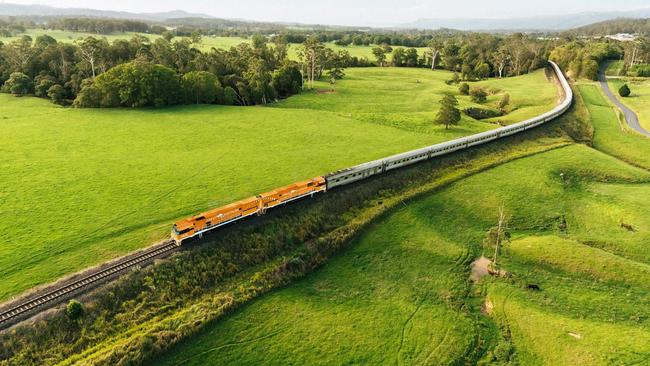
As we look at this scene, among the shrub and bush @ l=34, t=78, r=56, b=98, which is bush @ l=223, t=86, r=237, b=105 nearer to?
bush @ l=34, t=78, r=56, b=98

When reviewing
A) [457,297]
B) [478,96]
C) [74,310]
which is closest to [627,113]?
[478,96]

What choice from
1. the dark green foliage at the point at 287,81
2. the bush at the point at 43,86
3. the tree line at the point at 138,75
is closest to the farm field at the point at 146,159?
the bush at the point at 43,86

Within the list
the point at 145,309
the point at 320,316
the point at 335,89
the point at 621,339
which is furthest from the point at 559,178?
the point at 335,89

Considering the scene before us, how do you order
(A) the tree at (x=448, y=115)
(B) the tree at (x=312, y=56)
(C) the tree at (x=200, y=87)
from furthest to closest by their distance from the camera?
(B) the tree at (x=312, y=56), (C) the tree at (x=200, y=87), (A) the tree at (x=448, y=115)

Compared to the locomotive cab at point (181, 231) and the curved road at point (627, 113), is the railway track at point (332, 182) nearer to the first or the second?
the locomotive cab at point (181, 231)

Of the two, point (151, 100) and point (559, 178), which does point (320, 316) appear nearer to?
point (559, 178)
